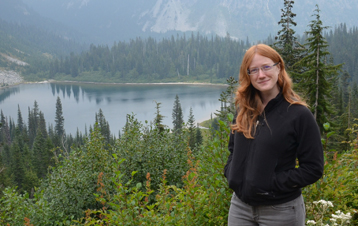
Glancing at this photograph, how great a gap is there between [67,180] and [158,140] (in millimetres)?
2676

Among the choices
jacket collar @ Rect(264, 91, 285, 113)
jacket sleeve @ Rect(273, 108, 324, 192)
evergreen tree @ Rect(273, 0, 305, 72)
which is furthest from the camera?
evergreen tree @ Rect(273, 0, 305, 72)

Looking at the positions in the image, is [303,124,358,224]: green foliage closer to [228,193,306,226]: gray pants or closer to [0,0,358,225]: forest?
[0,0,358,225]: forest

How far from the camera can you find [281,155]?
8.45 feet

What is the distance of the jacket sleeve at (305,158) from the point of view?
2.49 metres

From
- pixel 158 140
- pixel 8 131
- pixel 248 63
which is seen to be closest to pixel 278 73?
pixel 248 63

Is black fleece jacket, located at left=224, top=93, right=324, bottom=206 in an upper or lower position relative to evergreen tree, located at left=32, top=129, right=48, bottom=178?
upper

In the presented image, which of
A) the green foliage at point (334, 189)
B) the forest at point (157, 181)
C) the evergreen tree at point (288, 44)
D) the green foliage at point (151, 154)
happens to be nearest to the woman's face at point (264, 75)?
the forest at point (157, 181)

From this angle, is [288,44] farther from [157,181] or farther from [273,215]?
[273,215]

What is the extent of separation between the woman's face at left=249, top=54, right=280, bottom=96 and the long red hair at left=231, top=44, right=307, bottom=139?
0.04m

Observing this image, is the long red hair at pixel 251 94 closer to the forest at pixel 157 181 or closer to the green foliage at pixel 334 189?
the forest at pixel 157 181

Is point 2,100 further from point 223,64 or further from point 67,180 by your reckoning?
point 67,180

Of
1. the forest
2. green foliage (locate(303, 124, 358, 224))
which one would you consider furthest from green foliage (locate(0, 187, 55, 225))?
green foliage (locate(303, 124, 358, 224))

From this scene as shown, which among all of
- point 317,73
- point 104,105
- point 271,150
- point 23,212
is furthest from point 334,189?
point 104,105

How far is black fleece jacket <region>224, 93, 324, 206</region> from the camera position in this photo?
2512 millimetres
